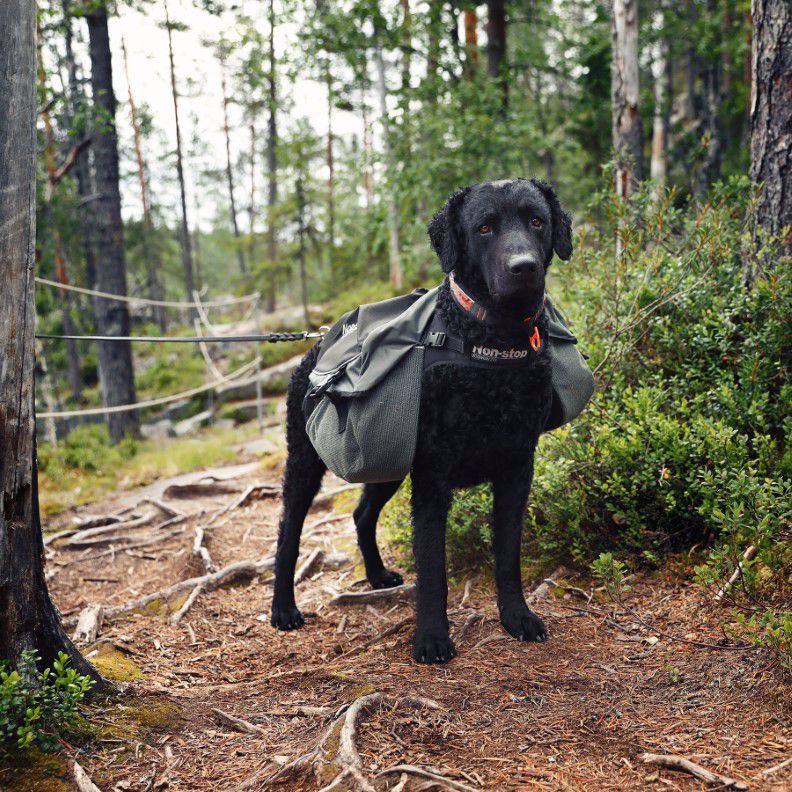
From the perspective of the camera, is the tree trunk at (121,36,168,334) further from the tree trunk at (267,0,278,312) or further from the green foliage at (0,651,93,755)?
the green foliage at (0,651,93,755)

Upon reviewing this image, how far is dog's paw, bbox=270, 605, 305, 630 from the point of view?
3.81 meters

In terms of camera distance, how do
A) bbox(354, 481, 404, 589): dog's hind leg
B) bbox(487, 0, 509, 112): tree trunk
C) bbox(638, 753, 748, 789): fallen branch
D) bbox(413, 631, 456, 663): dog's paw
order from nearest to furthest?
1. bbox(638, 753, 748, 789): fallen branch
2. bbox(413, 631, 456, 663): dog's paw
3. bbox(354, 481, 404, 589): dog's hind leg
4. bbox(487, 0, 509, 112): tree trunk

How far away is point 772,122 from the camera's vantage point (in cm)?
402

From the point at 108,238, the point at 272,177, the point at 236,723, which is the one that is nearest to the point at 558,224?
the point at 236,723

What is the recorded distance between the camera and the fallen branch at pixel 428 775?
1.95 m

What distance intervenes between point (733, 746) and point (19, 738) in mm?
2118

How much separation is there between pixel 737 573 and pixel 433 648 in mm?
1370

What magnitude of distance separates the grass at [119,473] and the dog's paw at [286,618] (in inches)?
172

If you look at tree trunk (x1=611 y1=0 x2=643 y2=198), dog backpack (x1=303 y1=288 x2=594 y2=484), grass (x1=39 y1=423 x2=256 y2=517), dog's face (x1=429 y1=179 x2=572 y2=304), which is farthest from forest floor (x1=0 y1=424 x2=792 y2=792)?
tree trunk (x1=611 y1=0 x2=643 y2=198)

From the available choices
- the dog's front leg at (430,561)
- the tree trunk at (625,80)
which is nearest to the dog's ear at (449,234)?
the dog's front leg at (430,561)

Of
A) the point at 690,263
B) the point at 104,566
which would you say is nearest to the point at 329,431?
the point at 690,263

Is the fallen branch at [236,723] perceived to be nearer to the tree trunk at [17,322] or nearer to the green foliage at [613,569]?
the tree trunk at [17,322]

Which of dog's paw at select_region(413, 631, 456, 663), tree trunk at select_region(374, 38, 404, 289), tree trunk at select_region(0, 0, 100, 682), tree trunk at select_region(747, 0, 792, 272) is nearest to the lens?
tree trunk at select_region(0, 0, 100, 682)

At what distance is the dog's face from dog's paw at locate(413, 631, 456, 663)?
4.78 feet
